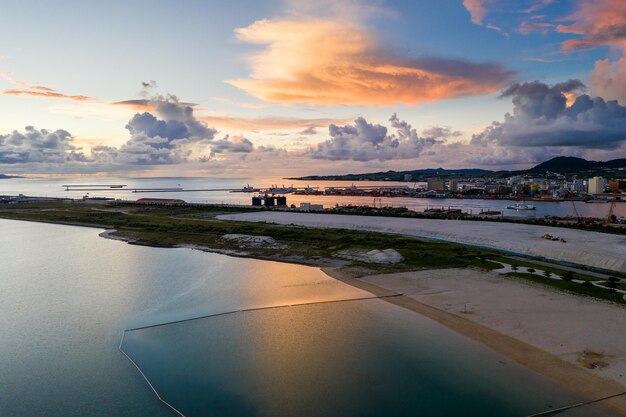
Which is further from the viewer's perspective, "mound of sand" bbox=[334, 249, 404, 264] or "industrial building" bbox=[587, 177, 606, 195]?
"industrial building" bbox=[587, 177, 606, 195]

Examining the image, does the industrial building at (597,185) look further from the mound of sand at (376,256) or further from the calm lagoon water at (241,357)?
the calm lagoon water at (241,357)

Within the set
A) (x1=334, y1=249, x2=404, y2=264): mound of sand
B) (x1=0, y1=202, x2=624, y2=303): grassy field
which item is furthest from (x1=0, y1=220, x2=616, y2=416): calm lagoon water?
(x1=0, y1=202, x2=624, y2=303): grassy field

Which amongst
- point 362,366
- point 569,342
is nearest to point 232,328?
point 362,366

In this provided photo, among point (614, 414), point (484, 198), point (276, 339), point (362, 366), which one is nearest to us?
point (614, 414)

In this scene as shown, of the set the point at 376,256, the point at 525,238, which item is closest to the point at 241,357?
the point at 376,256

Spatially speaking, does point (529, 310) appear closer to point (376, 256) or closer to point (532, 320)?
point (532, 320)

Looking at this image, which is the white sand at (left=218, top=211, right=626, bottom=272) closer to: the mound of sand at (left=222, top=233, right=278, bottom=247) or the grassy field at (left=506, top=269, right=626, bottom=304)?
the grassy field at (left=506, top=269, right=626, bottom=304)

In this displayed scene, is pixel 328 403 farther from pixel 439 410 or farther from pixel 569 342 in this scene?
pixel 569 342
